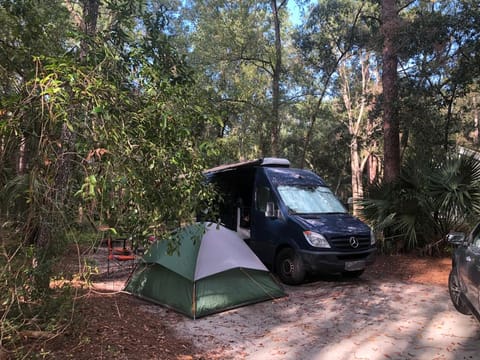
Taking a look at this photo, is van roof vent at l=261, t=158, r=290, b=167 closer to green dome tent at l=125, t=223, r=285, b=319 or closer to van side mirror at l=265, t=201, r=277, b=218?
van side mirror at l=265, t=201, r=277, b=218

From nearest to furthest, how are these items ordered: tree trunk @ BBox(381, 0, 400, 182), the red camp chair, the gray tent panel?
the gray tent panel
the red camp chair
tree trunk @ BBox(381, 0, 400, 182)

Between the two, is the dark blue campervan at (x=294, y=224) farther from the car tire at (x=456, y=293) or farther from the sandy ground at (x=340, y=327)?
the car tire at (x=456, y=293)

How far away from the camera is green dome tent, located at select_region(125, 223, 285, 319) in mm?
6578

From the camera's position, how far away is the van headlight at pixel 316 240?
7.85 metres

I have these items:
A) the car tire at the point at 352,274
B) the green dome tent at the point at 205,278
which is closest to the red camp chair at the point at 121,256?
the green dome tent at the point at 205,278

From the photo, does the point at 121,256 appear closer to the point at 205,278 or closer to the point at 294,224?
the point at 205,278

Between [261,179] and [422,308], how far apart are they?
4.36 meters

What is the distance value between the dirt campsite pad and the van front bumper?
0.40 meters

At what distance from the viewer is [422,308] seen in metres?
6.62

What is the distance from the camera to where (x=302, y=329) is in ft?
19.4

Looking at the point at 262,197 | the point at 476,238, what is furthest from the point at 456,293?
the point at 262,197

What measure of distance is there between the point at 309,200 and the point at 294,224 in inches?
42.4

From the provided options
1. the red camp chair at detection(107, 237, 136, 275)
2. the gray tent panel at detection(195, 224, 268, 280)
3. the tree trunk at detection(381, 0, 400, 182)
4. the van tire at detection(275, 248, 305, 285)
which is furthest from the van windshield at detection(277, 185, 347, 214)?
the red camp chair at detection(107, 237, 136, 275)

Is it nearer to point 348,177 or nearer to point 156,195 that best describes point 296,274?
point 156,195
